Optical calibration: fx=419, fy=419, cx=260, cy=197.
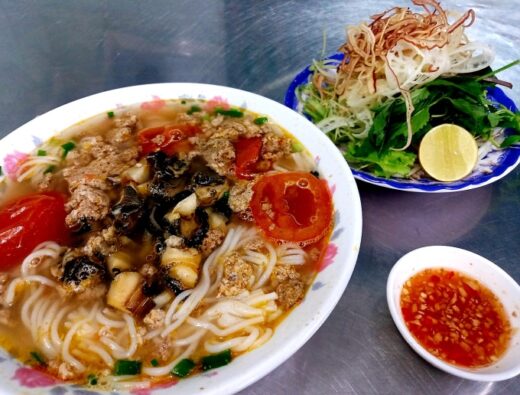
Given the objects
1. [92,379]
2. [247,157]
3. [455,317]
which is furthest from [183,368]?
[455,317]

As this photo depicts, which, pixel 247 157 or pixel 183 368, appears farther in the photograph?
pixel 247 157

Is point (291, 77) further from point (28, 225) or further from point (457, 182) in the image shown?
point (28, 225)

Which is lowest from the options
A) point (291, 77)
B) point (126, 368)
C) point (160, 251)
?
point (291, 77)

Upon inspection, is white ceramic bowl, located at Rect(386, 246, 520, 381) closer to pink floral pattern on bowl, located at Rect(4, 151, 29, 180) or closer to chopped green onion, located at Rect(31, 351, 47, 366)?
Answer: chopped green onion, located at Rect(31, 351, 47, 366)

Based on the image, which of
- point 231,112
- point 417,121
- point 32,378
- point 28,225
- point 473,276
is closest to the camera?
point 32,378

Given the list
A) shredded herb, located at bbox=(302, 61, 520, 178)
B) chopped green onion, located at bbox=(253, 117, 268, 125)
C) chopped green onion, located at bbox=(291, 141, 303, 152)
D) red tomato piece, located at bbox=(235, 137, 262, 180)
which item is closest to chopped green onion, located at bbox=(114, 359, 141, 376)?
red tomato piece, located at bbox=(235, 137, 262, 180)

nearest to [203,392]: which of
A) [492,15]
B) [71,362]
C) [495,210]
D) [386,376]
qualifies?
[71,362]
